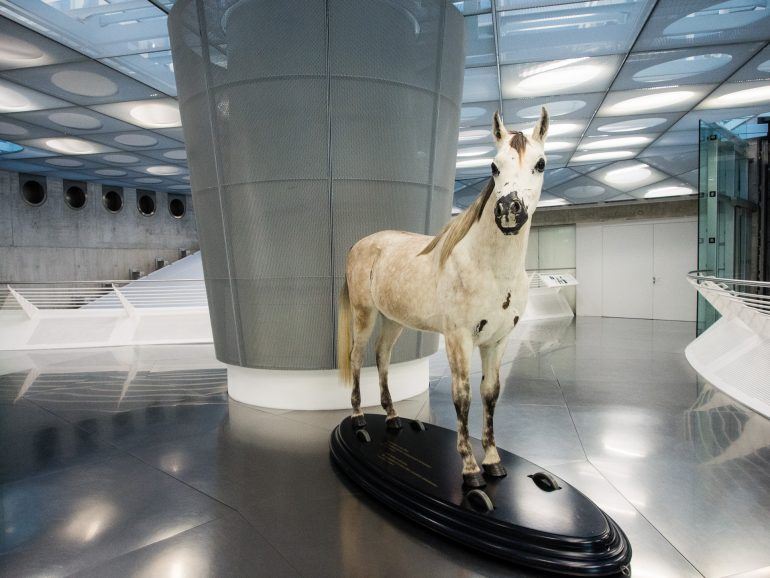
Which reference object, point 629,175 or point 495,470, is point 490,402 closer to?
point 495,470

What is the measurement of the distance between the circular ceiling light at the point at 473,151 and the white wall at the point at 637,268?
6385 mm

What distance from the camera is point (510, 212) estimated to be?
7.02 ft

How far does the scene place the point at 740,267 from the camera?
9.19m

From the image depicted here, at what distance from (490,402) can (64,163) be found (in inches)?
619

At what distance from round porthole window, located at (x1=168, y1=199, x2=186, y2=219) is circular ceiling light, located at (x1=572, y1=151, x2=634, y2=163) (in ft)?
53.1

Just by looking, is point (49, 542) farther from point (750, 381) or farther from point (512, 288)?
point (750, 381)

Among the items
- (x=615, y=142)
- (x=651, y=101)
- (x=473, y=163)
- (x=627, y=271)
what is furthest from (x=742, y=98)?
(x=627, y=271)

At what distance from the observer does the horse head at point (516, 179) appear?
2152mm

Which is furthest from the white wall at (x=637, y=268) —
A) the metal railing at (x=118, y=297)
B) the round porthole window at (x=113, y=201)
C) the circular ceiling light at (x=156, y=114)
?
the round porthole window at (x=113, y=201)

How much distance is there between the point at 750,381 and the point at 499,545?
A: 177 inches

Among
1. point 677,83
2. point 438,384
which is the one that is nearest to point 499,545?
point 438,384

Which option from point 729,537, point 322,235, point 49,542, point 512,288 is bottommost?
point 729,537

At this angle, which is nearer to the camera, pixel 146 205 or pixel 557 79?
pixel 557 79

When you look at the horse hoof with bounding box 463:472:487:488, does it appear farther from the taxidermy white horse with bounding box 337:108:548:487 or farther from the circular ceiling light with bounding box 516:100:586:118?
the circular ceiling light with bounding box 516:100:586:118
